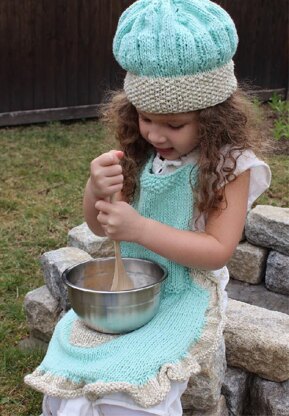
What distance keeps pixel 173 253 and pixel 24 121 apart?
17.2 feet

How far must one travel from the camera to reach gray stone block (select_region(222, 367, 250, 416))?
98.8 inches

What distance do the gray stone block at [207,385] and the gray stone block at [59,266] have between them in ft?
2.17

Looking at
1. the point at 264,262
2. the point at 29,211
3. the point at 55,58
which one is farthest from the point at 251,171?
the point at 55,58

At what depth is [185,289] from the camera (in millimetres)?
2086

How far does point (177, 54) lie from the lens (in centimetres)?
184

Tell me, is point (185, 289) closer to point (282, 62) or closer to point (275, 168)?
point (275, 168)

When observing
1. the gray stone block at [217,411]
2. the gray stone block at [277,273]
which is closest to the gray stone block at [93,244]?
the gray stone block at [277,273]

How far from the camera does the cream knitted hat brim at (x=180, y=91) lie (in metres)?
1.87

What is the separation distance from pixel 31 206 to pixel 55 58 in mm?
2747

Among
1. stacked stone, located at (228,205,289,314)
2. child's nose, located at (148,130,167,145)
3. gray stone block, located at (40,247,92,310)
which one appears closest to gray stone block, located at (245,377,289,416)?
stacked stone, located at (228,205,289,314)

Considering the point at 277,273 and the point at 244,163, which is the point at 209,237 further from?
the point at 277,273

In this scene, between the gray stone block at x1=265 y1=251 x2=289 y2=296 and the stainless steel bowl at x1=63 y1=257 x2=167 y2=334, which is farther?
the gray stone block at x1=265 y1=251 x2=289 y2=296

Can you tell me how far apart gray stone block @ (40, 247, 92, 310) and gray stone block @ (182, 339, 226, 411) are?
2.17 ft

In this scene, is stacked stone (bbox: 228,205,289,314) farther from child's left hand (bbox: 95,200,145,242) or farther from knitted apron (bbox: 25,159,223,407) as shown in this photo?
child's left hand (bbox: 95,200,145,242)
